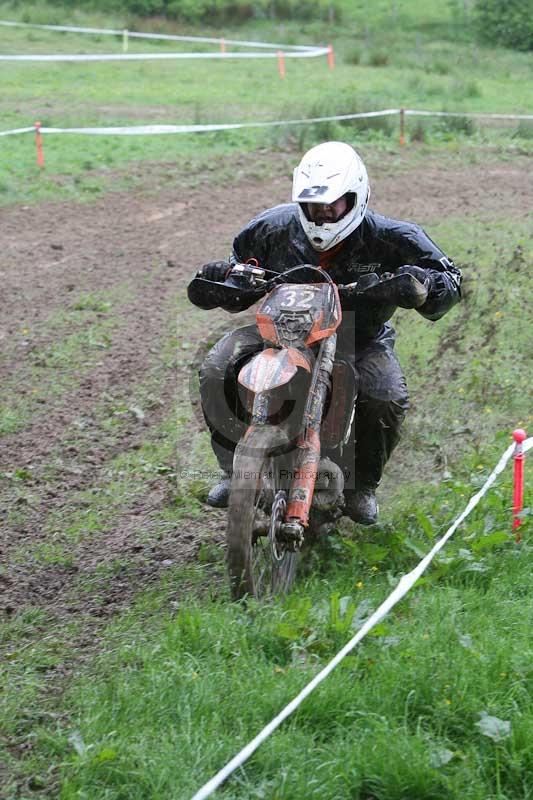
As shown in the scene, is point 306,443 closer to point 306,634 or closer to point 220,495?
point 220,495

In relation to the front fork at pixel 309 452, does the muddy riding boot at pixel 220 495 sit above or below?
below

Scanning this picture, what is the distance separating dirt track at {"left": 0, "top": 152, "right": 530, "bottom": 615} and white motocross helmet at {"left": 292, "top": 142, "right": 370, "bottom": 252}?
1902mm

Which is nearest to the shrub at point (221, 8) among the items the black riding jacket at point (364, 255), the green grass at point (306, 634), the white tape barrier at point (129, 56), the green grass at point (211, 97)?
the green grass at point (211, 97)

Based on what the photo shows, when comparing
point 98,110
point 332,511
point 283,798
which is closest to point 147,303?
point 332,511

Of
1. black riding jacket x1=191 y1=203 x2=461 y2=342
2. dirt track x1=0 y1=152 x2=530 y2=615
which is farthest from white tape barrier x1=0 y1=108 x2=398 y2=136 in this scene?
black riding jacket x1=191 y1=203 x2=461 y2=342

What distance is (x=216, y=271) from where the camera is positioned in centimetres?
561

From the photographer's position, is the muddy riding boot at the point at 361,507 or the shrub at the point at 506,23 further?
the shrub at the point at 506,23

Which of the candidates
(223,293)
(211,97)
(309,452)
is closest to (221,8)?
(211,97)

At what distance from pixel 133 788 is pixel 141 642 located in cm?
113

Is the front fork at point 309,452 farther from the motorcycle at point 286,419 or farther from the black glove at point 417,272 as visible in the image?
the black glove at point 417,272

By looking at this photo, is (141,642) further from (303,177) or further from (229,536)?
(303,177)

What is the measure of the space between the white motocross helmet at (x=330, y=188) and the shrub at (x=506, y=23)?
35401mm

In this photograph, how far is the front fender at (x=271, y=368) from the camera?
16.0 feet

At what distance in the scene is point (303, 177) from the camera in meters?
5.24
